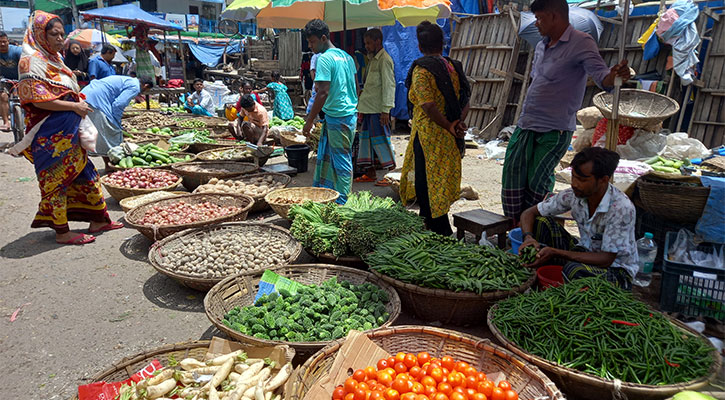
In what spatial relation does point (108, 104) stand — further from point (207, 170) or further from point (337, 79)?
point (337, 79)

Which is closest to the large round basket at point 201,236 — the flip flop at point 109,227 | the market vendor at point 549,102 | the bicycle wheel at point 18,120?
the flip flop at point 109,227

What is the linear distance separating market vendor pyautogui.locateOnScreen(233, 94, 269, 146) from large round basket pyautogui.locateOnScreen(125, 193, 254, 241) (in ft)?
8.60

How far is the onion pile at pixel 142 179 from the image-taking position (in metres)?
5.80

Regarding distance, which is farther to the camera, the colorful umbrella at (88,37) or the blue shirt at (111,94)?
the colorful umbrella at (88,37)

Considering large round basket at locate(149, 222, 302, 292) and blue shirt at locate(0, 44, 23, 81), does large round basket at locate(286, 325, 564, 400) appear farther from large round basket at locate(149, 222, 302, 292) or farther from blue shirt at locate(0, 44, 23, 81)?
blue shirt at locate(0, 44, 23, 81)

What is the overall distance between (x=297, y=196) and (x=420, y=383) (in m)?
3.35

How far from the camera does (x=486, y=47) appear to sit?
10.4m

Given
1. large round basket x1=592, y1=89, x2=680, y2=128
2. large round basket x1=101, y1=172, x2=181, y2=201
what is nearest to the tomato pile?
large round basket x1=101, y1=172, x2=181, y2=201

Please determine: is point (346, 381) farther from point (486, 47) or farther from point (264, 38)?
point (264, 38)

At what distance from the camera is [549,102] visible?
377 centimetres

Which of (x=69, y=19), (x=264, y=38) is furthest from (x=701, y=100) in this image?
(x=69, y=19)

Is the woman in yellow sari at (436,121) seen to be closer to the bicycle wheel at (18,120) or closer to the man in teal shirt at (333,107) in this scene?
the man in teal shirt at (333,107)

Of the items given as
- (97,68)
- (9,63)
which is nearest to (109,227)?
(97,68)

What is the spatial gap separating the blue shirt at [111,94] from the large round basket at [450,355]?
6.16 metres
